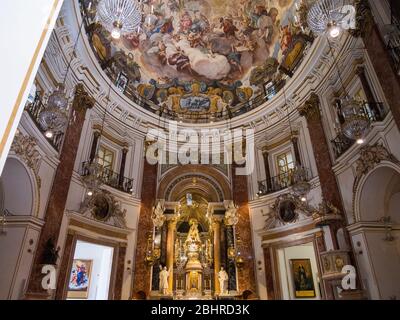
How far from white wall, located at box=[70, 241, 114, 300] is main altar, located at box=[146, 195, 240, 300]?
69.2 inches

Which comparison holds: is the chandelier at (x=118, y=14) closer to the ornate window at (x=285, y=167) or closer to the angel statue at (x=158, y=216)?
the angel statue at (x=158, y=216)

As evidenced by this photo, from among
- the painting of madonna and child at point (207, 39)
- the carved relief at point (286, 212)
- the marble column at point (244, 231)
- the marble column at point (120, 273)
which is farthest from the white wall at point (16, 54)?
the painting of madonna and child at point (207, 39)

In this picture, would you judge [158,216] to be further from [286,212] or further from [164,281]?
[286,212]

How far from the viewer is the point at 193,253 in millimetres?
12578

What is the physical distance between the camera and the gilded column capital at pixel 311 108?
11156 mm

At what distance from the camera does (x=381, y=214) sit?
8.46 meters

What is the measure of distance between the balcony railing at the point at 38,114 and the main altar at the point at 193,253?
17.3 feet

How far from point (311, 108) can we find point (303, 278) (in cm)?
773

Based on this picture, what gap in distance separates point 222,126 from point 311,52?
19.7ft

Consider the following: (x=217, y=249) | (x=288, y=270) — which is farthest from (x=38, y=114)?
(x=288, y=270)

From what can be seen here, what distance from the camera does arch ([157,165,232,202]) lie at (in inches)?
541
